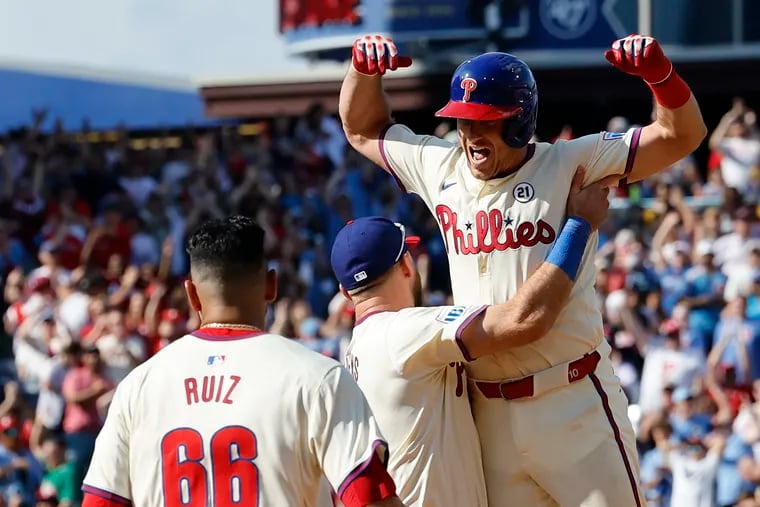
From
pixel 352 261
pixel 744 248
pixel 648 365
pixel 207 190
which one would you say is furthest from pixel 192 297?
pixel 207 190

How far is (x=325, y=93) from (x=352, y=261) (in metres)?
19.3

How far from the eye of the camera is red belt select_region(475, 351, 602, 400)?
17.8 feet

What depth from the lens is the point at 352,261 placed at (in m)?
5.32

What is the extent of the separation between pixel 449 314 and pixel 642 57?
1.07 m

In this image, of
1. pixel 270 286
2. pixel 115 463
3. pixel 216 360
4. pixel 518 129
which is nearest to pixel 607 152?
pixel 518 129

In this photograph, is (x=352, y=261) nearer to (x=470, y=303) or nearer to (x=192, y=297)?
(x=470, y=303)

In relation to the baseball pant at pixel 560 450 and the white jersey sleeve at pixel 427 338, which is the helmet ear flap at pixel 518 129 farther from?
the baseball pant at pixel 560 450

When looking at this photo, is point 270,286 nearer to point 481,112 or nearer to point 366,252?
point 366,252

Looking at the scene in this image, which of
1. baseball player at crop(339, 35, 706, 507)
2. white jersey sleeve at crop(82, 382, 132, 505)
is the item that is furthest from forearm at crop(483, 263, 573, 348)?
white jersey sleeve at crop(82, 382, 132, 505)

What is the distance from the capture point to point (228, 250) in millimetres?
4328

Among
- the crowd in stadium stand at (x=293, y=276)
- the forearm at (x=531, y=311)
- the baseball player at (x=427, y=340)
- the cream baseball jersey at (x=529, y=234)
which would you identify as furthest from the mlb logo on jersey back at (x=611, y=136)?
the crowd in stadium stand at (x=293, y=276)

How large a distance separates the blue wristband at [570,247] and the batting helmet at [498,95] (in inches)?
15.4

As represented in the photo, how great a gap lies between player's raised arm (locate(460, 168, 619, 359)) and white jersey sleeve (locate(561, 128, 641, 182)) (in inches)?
12.4

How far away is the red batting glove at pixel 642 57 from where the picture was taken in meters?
5.16
